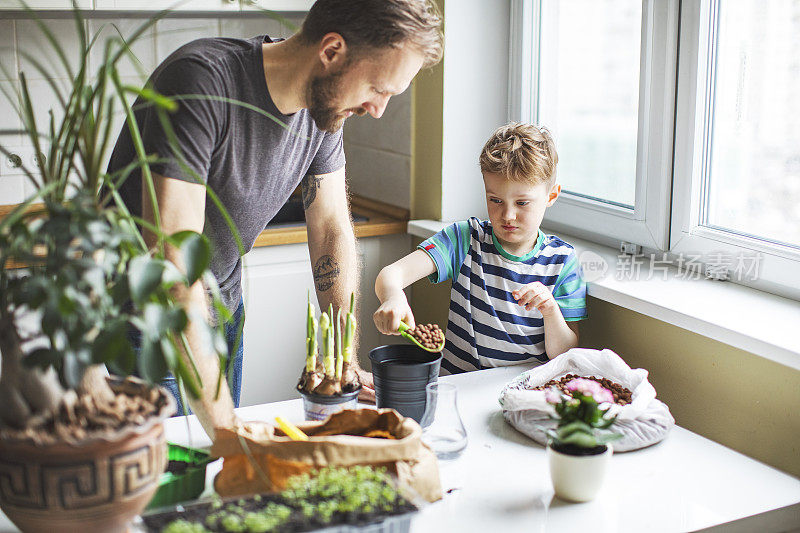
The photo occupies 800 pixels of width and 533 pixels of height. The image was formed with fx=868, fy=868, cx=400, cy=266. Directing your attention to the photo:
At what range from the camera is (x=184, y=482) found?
3.64 ft

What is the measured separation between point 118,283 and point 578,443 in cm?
63

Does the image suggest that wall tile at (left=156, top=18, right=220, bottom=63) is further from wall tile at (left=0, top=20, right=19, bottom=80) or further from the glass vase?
the glass vase

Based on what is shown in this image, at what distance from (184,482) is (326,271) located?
783mm

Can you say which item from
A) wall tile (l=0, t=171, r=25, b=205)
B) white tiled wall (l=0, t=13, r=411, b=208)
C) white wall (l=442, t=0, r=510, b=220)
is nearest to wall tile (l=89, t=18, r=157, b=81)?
white tiled wall (l=0, t=13, r=411, b=208)

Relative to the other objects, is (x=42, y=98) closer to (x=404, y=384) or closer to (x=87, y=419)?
(x=404, y=384)

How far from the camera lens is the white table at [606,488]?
1116mm

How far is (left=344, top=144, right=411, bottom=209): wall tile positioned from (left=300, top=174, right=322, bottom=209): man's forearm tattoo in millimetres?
804

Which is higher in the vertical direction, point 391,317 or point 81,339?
point 81,339

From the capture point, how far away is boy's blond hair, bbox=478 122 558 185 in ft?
5.78

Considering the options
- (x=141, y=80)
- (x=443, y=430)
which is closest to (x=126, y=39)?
(x=141, y=80)

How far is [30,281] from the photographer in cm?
86

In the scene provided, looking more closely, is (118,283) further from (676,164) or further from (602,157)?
(602,157)

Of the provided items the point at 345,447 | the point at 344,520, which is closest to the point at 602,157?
the point at 345,447

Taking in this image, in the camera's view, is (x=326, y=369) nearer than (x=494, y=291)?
Yes
